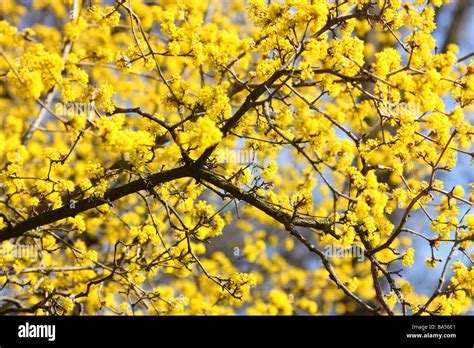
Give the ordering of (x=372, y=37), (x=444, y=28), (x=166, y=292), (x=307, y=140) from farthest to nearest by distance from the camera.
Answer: (x=444, y=28), (x=372, y=37), (x=166, y=292), (x=307, y=140)

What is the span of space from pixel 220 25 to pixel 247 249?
9.50 feet

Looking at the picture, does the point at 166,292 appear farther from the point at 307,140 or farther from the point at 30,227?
the point at 307,140

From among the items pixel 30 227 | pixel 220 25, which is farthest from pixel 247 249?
pixel 30 227

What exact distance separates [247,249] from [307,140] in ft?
16.0

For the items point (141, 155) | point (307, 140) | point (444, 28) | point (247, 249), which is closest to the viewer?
point (307, 140)

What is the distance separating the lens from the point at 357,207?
129 inches

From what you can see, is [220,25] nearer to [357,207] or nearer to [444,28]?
[444,28]

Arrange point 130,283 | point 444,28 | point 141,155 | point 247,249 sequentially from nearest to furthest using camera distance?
point 141,155, point 130,283, point 247,249, point 444,28

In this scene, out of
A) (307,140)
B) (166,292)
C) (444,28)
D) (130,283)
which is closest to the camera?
(307,140)

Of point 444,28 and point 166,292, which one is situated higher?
point 444,28

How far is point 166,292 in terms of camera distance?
226 inches
